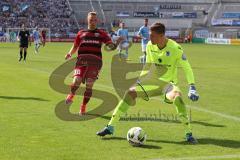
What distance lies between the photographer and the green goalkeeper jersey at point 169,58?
8867 mm

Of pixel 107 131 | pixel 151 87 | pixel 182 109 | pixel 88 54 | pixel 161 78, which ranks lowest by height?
pixel 107 131

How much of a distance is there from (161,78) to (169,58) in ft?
1.39

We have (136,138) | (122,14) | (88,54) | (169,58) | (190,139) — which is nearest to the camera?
(136,138)

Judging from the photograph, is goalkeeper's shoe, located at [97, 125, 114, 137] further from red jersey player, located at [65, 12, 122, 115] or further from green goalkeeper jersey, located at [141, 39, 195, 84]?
red jersey player, located at [65, 12, 122, 115]

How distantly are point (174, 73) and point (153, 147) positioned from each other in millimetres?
1570

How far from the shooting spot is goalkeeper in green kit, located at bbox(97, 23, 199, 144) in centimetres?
862

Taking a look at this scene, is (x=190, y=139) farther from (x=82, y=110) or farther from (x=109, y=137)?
(x=82, y=110)

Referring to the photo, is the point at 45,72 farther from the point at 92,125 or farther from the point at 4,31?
the point at 4,31

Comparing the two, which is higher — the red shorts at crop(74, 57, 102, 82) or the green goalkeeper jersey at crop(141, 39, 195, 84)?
the green goalkeeper jersey at crop(141, 39, 195, 84)

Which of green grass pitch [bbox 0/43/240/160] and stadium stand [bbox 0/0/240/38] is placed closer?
green grass pitch [bbox 0/43/240/160]

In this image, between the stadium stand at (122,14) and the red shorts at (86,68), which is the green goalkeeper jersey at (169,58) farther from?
the stadium stand at (122,14)

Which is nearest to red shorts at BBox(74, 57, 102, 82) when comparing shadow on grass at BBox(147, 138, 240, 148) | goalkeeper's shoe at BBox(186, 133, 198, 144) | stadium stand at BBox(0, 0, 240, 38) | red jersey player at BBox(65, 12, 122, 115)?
red jersey player at BBox(65, 12, 122, 115)

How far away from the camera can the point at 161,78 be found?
914 centimetres

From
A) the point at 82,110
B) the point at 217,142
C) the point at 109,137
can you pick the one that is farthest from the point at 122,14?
the point at 217,142
